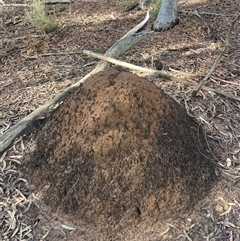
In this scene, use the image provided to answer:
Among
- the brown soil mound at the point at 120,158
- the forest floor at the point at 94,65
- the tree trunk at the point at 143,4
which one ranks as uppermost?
the brown soil mound at the point at 120,158

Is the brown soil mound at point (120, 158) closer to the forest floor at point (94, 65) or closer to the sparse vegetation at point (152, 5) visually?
the forest floor at point (94, 65)

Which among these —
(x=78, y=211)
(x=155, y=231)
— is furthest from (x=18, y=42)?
(x=155, y=231)

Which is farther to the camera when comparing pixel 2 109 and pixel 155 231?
pixel 2 109

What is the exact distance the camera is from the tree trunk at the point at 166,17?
4530 mm

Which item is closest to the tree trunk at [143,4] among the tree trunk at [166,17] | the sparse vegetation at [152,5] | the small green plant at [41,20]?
the sparse vegetation at [152,5]

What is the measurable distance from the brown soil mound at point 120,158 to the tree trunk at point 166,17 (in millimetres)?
2062

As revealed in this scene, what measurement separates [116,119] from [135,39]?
161 centimetres

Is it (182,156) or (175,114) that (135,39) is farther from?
(182,156)

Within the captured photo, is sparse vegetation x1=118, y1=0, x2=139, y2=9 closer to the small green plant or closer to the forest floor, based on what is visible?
the forest floor

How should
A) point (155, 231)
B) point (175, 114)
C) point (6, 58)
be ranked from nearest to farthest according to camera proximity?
point (155, 231), point (175, 114), point (6, 58)

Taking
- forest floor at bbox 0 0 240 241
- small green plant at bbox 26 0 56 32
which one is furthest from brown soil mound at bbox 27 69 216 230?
small green plant at bbox 26 0 56 32

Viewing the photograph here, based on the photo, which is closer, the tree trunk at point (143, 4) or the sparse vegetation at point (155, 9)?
the sparse vegetation at point (155, 9)

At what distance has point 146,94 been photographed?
269 cm

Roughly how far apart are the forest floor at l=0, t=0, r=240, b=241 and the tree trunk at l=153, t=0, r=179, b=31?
3.9 inches
